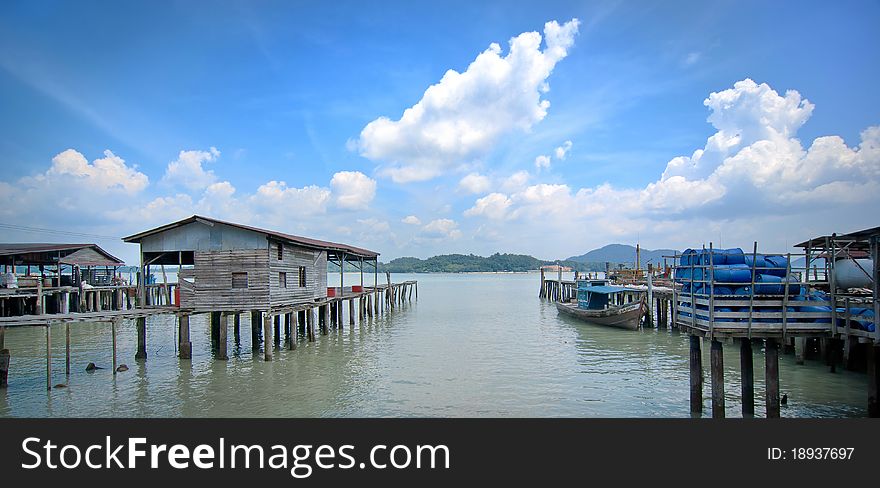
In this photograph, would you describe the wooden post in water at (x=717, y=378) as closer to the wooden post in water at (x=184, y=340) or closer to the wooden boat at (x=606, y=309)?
the wooden boat at (x=606, y=309)

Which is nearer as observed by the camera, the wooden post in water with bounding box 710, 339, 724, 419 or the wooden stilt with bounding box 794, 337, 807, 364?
the wooden post in water with bounding box 710, 339, 724, 419

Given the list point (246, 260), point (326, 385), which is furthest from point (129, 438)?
point (246, 260)

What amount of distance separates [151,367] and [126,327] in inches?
709

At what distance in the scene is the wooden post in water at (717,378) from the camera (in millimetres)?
11930

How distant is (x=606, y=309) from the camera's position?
33.5 metres

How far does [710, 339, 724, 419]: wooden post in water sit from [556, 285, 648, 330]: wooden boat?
64.9 feet

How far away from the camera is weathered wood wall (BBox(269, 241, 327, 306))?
2281 cm

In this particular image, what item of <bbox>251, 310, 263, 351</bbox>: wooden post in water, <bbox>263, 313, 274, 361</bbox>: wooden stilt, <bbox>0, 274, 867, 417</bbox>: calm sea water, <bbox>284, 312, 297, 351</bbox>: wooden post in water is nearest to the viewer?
<bbox>0, 274, 867, 417</bbox>: calm sea water

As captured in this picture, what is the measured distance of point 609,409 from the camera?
48.4ft

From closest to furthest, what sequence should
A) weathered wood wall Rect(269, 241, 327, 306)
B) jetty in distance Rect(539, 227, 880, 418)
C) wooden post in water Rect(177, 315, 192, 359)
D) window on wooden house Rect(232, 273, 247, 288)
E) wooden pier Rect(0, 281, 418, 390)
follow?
jetty in distance Rect(539, 227, 880, 418) < wooden pier Rect(0, 281, 418, 390) < wooden post in water Rect(177, 315, 192, 359) < window on wooden house Rect(232, 273, 247, 288) < weathered wood wall Rect(269, 241, 327, 306)

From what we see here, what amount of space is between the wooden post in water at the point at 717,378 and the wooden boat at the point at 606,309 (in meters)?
19.8

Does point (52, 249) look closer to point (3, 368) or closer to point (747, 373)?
point (3, 368)

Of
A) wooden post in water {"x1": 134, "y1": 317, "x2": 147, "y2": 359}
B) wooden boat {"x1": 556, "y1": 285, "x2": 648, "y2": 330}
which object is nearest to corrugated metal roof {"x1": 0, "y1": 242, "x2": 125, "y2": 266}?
wooden post in water {"x1": 134, "y1": 317, "x2": 147, "y2": 359}

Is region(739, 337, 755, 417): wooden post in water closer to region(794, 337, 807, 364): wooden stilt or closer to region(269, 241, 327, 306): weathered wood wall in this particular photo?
region(794, 337, 807, 364): wooden stilt
